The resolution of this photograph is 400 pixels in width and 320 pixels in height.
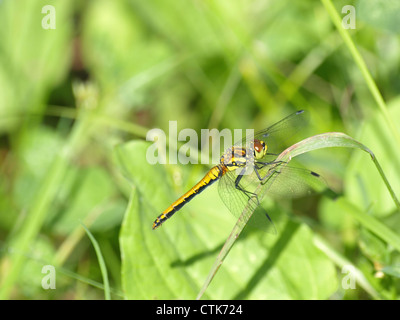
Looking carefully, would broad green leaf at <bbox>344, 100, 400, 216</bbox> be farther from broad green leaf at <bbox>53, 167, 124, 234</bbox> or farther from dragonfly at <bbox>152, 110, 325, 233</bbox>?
broad green leaf at <bbox>53, 167, 124, 234</bbox>

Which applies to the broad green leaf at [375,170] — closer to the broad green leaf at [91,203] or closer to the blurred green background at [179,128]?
the blurred green background at [179,128]

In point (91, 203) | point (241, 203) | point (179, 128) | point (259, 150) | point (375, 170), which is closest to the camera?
point (241, 203)

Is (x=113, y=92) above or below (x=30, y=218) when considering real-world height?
above

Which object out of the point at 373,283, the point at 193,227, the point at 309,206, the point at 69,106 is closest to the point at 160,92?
the point at 69,106

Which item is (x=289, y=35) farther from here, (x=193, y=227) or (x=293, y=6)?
(x=193, y=227)

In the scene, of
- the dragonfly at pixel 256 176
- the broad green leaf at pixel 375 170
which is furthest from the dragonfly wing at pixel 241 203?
the broad green leaf at pixel 375 170

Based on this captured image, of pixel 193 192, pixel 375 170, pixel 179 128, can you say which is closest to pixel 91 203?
pixel 193 192

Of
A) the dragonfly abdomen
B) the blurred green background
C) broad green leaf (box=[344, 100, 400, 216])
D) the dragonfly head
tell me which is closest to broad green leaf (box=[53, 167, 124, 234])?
the blurred green background

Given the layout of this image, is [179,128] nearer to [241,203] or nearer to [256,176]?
[256,176]
